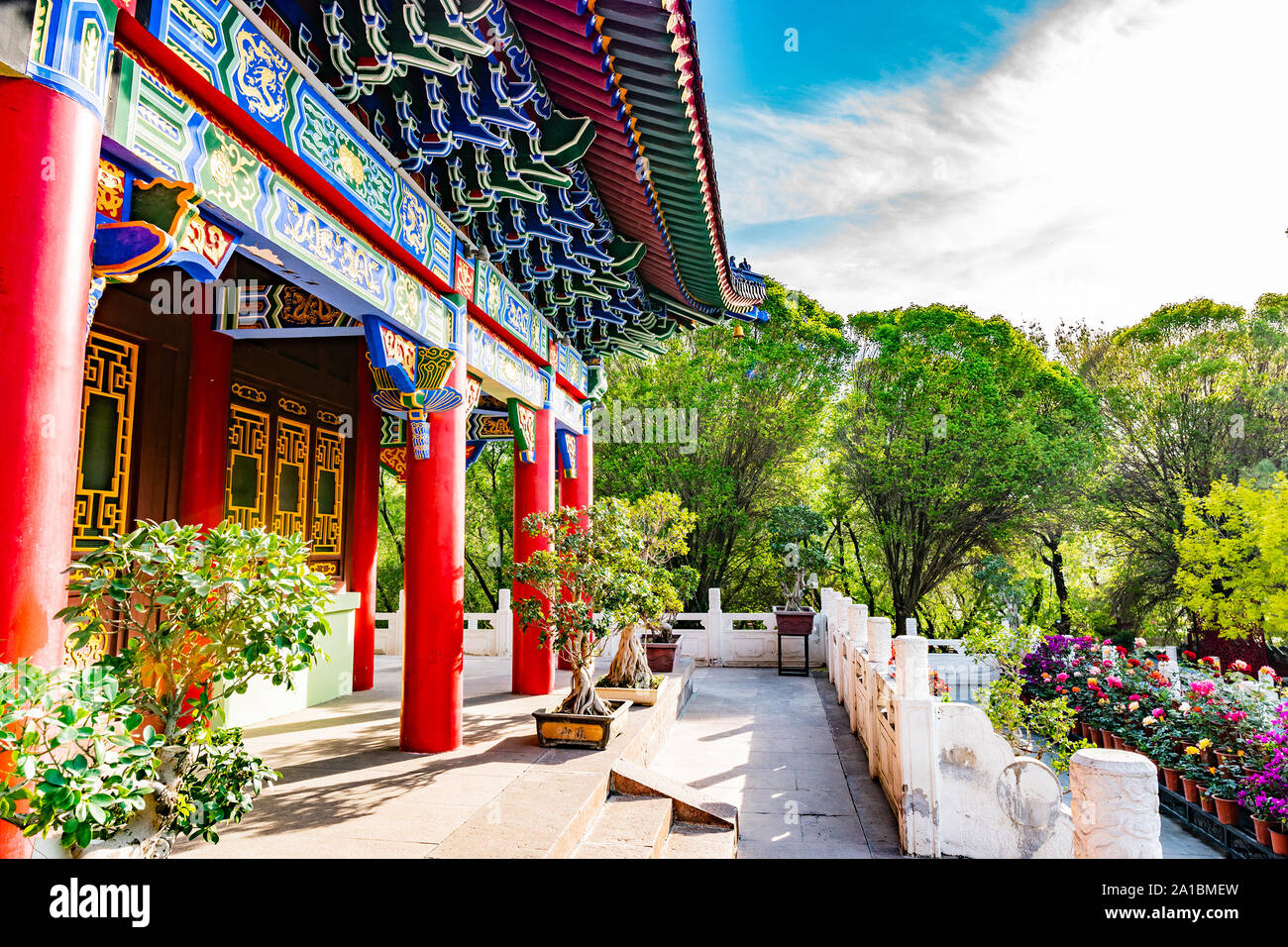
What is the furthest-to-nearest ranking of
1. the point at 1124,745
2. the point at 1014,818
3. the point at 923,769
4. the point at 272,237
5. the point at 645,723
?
the point at 1124,745, the point at 645,723, the point at 923,769, the point at 1014,818, the point at 272,237

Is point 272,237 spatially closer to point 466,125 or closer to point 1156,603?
point 466,125

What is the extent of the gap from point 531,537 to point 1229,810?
6.39m

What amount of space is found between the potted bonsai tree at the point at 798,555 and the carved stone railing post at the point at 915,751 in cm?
716

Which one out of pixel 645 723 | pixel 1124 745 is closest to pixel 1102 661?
pixel 1124 745

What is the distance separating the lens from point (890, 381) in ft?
53.9

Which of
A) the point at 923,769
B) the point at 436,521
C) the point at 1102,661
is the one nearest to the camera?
the point at 923,769

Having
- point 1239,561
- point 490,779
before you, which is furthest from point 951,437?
point 490,779

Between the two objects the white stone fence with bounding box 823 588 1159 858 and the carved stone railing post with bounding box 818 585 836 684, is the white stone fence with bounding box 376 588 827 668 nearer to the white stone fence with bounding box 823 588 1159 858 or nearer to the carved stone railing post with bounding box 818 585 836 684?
the carved stone railing post with bounding box 818 585 836 684

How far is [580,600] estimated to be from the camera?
19.1 feet

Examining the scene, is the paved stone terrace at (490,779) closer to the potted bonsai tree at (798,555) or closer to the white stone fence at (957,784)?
the white stone fence at (957,784)

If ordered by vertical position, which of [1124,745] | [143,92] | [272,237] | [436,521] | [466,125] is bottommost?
[1124,745]

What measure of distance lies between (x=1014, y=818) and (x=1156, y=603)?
15.0m

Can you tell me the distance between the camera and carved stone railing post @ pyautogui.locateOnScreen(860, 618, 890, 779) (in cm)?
625

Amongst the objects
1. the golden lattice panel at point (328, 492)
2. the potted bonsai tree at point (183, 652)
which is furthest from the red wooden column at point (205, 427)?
the potted bonsai tree at point (183, 652)
